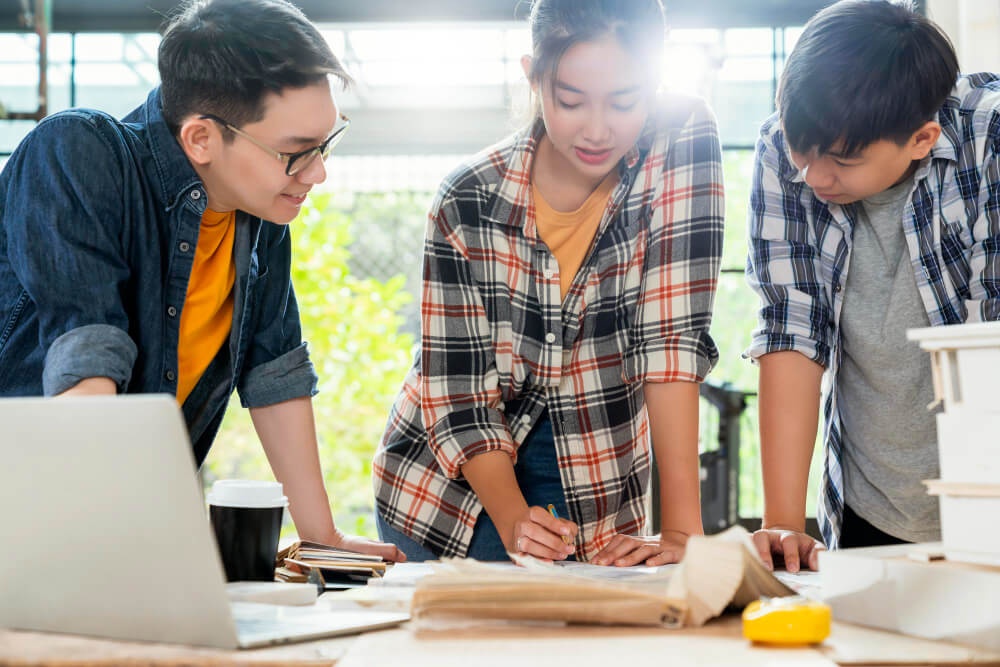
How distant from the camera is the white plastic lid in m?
0.90

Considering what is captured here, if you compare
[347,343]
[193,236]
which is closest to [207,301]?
[193,236]

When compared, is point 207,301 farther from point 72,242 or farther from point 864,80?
point 864,80

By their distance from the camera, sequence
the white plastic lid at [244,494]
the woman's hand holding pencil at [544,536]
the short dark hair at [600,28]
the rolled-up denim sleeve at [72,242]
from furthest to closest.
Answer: the short dark hair at [600,28]
the woman's hand holding pencil at [544,536]
the rolled-up denim sleeve at [72,242]
the white plastic lid at [244,494]

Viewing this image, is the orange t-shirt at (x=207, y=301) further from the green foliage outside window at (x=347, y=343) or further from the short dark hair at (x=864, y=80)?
the green foliage outside window at (x=347, y=343)

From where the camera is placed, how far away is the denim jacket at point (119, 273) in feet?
3.48

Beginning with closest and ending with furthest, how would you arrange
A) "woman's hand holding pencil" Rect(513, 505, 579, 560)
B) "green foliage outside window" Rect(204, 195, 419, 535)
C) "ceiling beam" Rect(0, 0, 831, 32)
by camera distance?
"woman's hand holding pencil" Rect(513, 505, 579, 560) < "ceiling beam" Rect(0, 0, 831, 32) < "green foliage outside window" Rect(204, 195, 419, 535)

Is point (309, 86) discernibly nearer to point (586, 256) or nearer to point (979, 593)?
point (586, 256)

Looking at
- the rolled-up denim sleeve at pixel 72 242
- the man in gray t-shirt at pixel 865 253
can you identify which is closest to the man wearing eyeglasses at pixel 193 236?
the rolled-up denim sleeve at pixel 72 242

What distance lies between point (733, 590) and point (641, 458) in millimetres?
837

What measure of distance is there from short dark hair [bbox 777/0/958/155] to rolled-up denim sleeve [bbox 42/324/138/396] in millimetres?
871

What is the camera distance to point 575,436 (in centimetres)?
143

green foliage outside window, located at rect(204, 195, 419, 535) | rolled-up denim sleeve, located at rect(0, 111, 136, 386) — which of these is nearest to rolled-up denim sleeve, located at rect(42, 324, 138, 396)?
rolled-up denim sleeve, located at rect(0, 111, 136, 386)

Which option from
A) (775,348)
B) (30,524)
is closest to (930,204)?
(775,348)

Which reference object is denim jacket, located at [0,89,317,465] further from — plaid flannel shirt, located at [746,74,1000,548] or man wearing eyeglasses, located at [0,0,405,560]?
plaid flannel shirt, located at [746,74,1000,548]
